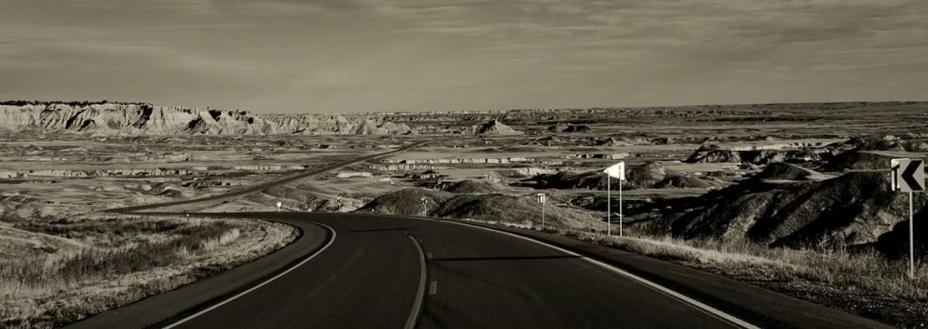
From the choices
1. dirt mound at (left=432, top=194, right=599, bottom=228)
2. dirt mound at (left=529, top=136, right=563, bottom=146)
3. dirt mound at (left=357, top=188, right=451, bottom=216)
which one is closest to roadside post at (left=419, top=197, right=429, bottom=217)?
dirt mound at (left=357, top=188, right=451, bottom=216)

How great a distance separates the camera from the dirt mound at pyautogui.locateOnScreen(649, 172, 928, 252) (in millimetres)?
29922

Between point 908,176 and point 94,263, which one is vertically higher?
point 908,176

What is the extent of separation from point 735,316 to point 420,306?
458 centimetres

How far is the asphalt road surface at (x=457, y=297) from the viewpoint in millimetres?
10406

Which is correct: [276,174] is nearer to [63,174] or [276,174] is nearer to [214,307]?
[63,174]

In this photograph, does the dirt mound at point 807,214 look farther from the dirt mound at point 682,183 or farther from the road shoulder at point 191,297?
the dirt mound at point 682,183

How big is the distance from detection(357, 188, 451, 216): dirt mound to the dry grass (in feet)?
52.4

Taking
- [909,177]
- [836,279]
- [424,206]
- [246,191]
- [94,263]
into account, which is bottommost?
[246,191]

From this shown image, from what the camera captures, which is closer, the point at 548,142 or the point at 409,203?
the point at 409,203

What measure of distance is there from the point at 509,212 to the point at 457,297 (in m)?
35.3

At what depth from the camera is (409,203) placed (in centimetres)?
5603

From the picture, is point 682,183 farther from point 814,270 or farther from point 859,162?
point 814,270

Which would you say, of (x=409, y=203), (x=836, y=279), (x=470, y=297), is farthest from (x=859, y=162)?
(x=470, y=297)

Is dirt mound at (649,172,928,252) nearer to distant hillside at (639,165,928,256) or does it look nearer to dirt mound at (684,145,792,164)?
distant hillside at (639,165,928,256)
